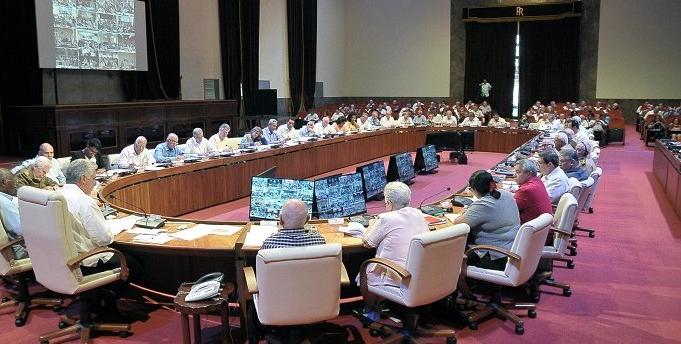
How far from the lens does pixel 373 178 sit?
27.2 feet

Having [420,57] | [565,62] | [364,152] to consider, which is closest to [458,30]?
[420,57]

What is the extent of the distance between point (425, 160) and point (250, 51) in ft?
28.3

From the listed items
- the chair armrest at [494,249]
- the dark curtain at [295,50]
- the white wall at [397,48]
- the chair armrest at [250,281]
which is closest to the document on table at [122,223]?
the chair armrest at [250,281]

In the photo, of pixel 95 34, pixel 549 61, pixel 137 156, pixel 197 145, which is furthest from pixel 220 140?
pixel 549 61

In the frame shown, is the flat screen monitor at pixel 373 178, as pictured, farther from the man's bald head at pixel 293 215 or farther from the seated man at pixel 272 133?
the man's bald head at pixel 293 215

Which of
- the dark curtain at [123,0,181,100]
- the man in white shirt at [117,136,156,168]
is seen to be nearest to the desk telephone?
the man in white shirt at [117,136,156,168]

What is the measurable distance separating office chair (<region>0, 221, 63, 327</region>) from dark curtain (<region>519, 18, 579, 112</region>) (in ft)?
69.3

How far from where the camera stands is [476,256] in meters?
4.28

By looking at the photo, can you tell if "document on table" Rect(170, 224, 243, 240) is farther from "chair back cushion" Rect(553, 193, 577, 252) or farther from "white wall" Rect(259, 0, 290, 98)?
"white wall" Rect(259, 0, 290, 98)

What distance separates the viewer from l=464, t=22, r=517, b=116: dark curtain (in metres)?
22.9


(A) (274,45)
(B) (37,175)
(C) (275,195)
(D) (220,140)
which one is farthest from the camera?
(A) (274,45)

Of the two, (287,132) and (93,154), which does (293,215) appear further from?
(287,132)

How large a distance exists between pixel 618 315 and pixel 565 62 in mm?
19500

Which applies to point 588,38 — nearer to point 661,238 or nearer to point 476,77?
point 476,77
